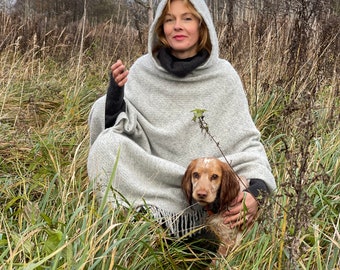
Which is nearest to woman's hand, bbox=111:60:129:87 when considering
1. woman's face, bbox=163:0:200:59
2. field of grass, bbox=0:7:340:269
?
woman's face, bbox=163:0:200:59

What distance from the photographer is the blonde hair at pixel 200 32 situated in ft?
8.64

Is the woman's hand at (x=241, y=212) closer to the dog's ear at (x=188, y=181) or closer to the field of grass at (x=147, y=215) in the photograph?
the field of grass at (x=147, y=215)

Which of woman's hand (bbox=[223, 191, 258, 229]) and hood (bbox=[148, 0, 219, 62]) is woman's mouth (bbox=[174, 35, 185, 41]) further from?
woman's hand (bbox=[223, 191, 258, 229])

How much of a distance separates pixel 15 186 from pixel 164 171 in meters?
0.78

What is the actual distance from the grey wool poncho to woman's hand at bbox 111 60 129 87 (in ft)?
0.67

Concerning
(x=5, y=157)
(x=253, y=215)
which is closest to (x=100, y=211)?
(x=253, y=215)

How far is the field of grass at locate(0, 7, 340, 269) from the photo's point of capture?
1795 millimetres

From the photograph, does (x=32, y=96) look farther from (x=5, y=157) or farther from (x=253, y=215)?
(x=253, y=215)

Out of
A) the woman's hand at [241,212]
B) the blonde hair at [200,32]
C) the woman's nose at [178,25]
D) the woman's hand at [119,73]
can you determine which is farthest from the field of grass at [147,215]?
the woman's nose at [178,25]

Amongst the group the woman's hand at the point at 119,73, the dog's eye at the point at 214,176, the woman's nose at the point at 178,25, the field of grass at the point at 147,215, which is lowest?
the field of grass at the point at 147,215

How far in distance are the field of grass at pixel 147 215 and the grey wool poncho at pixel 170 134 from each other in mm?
163

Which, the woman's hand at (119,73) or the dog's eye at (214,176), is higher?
the woman's hand at (119,73)

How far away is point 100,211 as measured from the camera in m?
2.00

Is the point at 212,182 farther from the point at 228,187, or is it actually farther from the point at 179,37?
the point at 179,37
